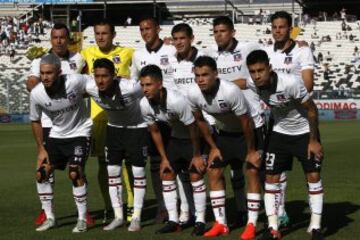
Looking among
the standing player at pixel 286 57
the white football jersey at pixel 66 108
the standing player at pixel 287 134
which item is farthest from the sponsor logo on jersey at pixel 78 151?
the standing player at pixel 286 57

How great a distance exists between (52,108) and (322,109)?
33617mm

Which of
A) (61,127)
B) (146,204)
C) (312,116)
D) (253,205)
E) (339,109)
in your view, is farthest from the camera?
(339,109)

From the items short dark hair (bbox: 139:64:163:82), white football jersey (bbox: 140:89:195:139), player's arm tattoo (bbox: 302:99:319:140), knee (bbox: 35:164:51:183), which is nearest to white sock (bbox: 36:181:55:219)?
knee (bbox: 35:164:51:183)

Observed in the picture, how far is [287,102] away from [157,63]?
2.42 metres

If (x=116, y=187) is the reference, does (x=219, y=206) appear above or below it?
below

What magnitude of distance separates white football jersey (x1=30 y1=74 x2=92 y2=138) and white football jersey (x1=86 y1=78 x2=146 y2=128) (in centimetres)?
19

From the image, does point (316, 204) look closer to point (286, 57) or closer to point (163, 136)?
point (286, 57)

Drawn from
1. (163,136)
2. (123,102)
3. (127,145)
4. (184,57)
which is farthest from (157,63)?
(127,145)

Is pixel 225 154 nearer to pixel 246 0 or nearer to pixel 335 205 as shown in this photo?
pixel 335 205

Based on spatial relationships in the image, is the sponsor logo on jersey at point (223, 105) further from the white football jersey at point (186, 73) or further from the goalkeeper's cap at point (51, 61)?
the goalkeeper's cap at point (51, 61)

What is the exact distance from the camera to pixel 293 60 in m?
9.60

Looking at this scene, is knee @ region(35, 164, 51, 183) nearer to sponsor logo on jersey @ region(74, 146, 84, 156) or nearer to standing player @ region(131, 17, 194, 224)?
sponsor logo on jersey @ region(74, 146, 84, 156)

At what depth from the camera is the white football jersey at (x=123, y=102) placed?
379 inches

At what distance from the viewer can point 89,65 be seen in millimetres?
10945
